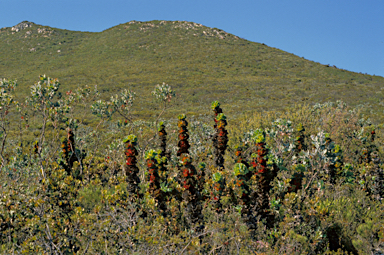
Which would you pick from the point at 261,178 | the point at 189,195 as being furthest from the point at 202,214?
the point at 261,178

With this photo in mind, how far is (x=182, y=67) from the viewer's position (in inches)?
2346

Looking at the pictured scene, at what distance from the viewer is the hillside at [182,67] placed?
38156 mm

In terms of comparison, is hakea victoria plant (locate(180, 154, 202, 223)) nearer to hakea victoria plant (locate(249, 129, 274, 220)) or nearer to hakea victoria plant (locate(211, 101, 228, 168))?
hakea victoria plant (locate(249, 129, 274, 220))

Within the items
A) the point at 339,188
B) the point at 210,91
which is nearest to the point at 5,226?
the point at 339,188

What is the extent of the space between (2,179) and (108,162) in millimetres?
3433

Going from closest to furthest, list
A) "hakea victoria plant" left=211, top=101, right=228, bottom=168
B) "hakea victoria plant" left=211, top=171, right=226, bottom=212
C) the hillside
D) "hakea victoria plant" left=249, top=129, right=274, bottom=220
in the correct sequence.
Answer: "hakea victoria plant" left=249, top=129, right=274, bottom=220 → "hakea victoria plant" left=211, top=171, right=226, bottom=212 → "hakea victoria plant" left=211, top=101, right=228, bottom=168 → the hillside

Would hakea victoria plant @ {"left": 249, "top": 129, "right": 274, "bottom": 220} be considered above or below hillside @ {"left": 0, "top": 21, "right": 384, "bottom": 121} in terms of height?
below

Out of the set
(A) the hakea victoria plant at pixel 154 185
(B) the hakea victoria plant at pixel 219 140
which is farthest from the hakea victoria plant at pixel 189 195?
(B) the hakea victoria plant at pixel 219 140

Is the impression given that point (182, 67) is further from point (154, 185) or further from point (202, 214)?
point (202, 214)

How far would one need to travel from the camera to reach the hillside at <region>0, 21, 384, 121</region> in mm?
38156

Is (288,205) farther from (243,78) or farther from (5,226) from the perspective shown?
(243,78)

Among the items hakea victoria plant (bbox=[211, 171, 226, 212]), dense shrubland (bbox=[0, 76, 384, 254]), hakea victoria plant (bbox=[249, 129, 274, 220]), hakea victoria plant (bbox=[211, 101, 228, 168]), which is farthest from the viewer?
hakea victoria plant (bbox=[211, 101, 228, 168])

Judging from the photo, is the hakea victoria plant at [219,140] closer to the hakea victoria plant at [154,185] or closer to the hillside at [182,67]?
the hakea victoria plant at [154,185]

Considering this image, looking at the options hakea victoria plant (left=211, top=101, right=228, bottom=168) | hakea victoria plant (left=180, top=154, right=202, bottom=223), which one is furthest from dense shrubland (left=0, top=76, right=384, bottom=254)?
hakea victoria plant (left=211, top=101, right=228, bottom=168)
